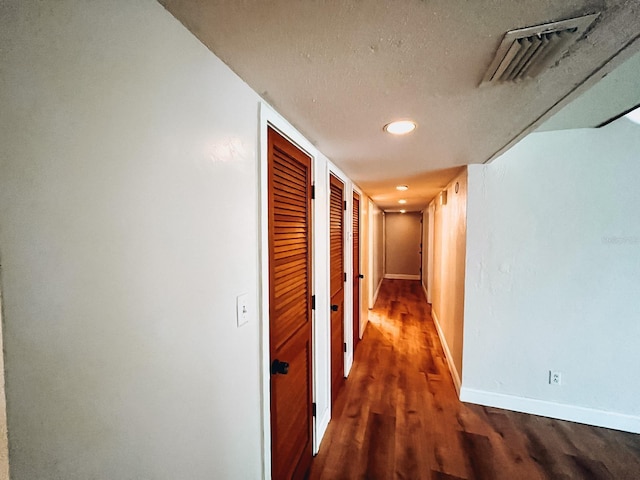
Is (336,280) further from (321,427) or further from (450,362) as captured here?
(450,362)

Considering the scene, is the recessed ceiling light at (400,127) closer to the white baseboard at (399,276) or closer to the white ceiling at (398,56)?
the white ceiling at (398,56)

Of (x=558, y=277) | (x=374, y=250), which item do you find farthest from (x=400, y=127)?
(x=374, y=250)

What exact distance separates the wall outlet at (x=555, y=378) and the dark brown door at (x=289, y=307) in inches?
81.2

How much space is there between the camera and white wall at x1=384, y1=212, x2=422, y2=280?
7.97 metres

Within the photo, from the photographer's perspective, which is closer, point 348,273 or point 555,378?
point 555,378

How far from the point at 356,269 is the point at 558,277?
1964 mm

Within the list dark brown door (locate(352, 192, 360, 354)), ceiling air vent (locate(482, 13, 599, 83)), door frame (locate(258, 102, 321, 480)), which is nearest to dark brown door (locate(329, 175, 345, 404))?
dark brown door (locate(352, 192, 360, 354))

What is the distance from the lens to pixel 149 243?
1.95 ft

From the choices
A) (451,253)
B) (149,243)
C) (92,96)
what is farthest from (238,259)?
(451,253)

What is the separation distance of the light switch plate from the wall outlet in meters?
2.64

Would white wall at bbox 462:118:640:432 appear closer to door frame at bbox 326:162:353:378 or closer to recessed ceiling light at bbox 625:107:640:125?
recessed ceiling light at bbox 625:107:640:125

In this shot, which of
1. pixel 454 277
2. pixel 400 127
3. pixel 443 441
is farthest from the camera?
pixel 454 277

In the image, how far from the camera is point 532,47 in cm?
75

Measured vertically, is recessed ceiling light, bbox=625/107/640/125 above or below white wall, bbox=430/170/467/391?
above
